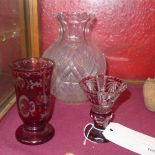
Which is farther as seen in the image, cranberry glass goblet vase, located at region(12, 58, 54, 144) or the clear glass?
the clear glass

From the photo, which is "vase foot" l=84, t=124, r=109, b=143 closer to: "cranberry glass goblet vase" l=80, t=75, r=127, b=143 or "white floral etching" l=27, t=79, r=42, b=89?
"cranberry glass goblet vase" l=80, t=75, r=127, b=143

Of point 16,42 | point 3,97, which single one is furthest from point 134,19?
point 3,97

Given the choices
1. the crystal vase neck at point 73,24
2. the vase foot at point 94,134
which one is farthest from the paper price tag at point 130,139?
the crystal vase neck at point 73,24

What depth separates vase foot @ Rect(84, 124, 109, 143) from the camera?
2.24 ft

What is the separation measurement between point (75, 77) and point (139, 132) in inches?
10.1

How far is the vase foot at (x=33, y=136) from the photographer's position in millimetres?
663

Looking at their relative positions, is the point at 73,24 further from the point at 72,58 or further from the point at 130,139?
the point at 130,139

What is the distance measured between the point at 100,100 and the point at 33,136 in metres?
0.18

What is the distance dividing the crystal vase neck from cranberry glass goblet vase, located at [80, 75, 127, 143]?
163mm

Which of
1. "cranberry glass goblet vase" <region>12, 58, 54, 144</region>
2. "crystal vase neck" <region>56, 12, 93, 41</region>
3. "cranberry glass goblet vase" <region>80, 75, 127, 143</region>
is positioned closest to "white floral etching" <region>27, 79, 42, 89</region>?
"cranberry glass goblet vase" <region>12, 58, 54, 144</region>

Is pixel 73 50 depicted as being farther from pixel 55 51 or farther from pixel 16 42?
pixel 16 42

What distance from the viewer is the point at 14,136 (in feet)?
2.27

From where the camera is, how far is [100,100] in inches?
26.6

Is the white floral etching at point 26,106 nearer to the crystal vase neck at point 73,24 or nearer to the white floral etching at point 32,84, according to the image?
the white floral etching at point 32,84
